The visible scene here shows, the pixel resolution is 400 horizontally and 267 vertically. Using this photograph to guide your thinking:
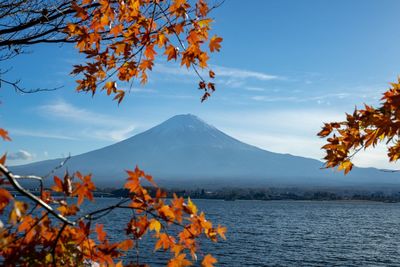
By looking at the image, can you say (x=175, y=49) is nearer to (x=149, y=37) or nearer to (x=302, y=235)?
(x=149, y=37)

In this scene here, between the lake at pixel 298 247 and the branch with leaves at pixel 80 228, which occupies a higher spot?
the branch with leaves at pixel 80 228

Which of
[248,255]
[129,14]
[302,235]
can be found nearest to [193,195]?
[302,235]

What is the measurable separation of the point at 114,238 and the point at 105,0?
1580 inches

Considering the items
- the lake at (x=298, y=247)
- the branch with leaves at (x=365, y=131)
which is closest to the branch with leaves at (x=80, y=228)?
the branch with leaves at (x=365, y=131)

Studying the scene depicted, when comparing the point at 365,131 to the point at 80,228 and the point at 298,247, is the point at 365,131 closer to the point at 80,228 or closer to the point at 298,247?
the point at 80,228

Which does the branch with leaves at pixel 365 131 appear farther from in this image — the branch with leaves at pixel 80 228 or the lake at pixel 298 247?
the lake at pixel 298 247

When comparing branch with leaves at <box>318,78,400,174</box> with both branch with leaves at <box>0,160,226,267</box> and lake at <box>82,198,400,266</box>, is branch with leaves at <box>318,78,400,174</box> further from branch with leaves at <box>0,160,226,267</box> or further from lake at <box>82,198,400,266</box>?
lake at <box>82,198,400,266</box>

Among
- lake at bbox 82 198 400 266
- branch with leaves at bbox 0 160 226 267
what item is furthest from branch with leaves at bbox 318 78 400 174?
lake at bbox 82 198 400 266

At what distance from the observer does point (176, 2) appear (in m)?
3.74

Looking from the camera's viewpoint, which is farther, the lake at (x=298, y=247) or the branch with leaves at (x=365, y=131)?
the lake at (x=298, y=247)

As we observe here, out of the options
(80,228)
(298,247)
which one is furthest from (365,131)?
(298,247)

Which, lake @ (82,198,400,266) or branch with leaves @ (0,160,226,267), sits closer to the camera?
branch with leaves @ (0,160,226,267)

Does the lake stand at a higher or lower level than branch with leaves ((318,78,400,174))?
lower

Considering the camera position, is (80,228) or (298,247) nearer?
(80,228)
